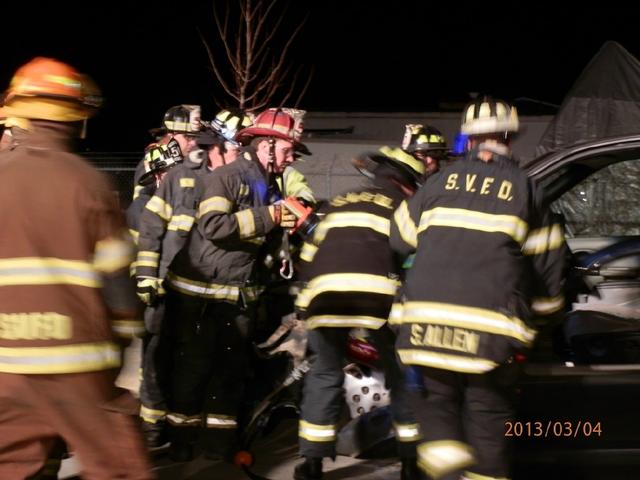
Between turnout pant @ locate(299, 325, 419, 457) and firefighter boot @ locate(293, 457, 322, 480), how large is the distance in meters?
0.14

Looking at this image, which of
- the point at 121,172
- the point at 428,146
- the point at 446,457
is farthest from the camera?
the point at 121,172

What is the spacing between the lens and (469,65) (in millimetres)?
33281

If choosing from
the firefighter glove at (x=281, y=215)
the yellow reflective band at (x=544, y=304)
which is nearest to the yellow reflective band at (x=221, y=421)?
the firefighter glove at (x=281, y=215)

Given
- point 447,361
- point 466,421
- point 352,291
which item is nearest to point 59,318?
point 447,361

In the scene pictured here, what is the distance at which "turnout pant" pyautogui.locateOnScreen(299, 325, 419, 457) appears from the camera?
5.38 meters

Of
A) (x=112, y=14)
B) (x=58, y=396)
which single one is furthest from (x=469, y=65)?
(x=58, y=396)

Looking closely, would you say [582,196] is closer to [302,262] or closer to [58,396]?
[302,262]

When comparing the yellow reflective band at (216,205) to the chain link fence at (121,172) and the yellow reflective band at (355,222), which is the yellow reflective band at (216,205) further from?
the chain link fence at (121,172)

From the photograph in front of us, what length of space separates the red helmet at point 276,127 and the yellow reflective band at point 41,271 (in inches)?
107

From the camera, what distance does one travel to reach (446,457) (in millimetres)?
4199

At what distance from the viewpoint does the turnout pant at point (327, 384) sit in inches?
212

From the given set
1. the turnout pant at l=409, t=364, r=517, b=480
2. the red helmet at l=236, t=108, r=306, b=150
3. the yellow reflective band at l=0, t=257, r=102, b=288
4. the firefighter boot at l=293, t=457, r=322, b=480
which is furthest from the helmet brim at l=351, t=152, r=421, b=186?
the yellow reflective band at l=0, t=257, r=102, b=288

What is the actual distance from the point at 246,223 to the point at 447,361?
6.44ft

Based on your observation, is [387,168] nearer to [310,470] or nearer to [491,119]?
[491,119]
